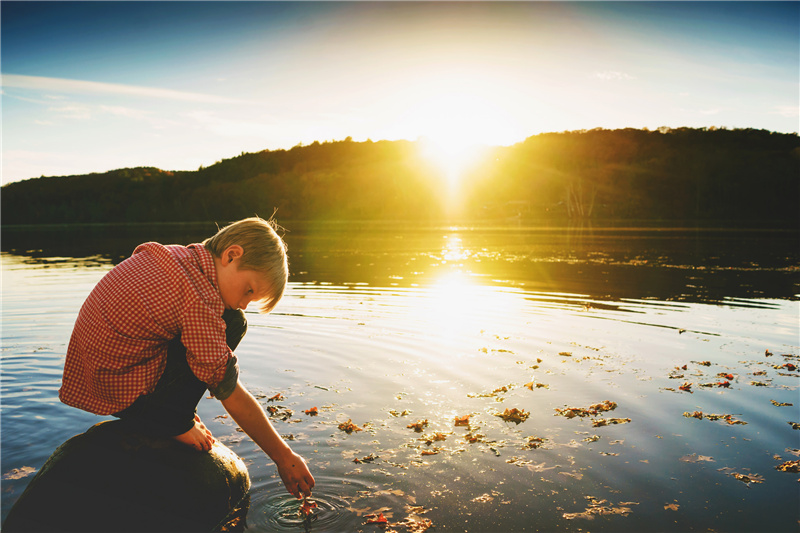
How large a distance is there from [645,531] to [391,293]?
14.1m

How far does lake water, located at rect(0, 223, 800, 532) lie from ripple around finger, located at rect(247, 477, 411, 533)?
0.06 feet

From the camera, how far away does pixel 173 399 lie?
13.0 ft

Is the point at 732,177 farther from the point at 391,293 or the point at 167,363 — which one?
the point at 167,363

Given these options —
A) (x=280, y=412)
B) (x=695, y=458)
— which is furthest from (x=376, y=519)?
(x=695, y=458)

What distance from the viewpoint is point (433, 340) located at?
11.6m

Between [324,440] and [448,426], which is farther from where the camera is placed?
[448,426]

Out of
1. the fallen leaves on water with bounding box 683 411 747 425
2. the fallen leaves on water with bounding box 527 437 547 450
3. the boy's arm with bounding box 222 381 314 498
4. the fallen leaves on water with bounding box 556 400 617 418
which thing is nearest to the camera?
the boy's arm with bounding box 222 381 314 498

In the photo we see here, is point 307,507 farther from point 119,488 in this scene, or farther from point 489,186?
point 489,186

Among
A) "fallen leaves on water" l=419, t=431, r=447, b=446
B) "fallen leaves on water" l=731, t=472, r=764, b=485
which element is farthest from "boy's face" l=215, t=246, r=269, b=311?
"fallen leaves on water" l=731, t=472, r=764, b=485

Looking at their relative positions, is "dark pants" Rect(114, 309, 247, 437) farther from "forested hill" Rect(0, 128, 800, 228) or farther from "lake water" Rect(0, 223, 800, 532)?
"forested hill" Rect(0, 128, 800, 228)

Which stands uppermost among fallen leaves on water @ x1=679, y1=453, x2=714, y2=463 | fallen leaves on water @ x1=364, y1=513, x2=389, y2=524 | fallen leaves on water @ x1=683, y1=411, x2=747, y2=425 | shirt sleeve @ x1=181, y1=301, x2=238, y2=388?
shirt sleeve @ x1=181, y1=301, x2=238, y2=388

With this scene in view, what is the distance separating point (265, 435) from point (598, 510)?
316cm

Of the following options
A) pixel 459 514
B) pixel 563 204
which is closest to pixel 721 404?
pixel 459 514

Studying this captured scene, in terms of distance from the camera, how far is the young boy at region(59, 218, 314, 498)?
135 inches
